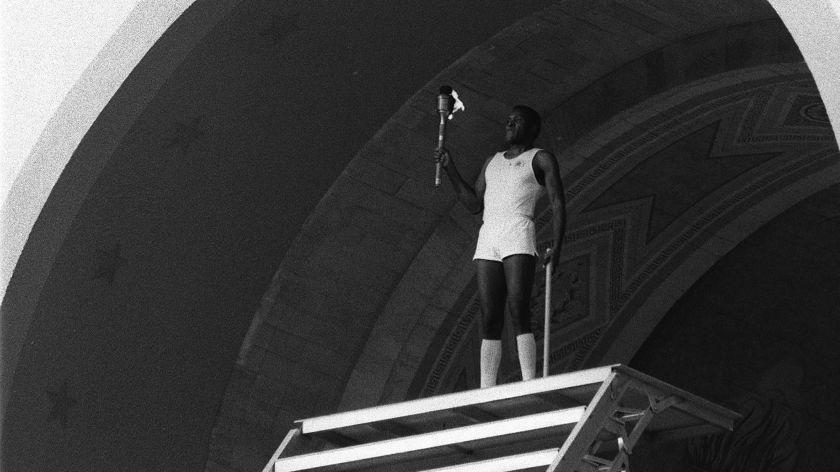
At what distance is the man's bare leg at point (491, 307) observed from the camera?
30.1ft

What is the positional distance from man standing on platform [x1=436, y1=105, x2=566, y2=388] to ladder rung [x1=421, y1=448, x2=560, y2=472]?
130cm

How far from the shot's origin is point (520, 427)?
774cm

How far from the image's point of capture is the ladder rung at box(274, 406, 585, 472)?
7680 mm

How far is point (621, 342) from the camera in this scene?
13.0 meters

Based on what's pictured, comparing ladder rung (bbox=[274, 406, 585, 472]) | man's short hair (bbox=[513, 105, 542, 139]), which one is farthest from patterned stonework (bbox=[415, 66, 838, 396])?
ladder rung (bbox=[274, 406, 585, 472])

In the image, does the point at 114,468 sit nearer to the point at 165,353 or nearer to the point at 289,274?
the point at 165,353

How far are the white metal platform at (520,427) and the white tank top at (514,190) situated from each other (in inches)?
46.0

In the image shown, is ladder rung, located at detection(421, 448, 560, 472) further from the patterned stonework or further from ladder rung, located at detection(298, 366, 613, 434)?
the patterned stonework

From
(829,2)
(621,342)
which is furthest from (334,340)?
(829,2)

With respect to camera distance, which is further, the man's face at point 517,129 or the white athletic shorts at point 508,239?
the man's face at point 517,129

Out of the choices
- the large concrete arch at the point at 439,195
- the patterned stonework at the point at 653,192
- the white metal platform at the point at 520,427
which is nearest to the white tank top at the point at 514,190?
the white metal platform at the point at 520,427

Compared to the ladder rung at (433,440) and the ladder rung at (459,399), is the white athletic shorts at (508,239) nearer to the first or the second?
the ladder rung at (459,399)

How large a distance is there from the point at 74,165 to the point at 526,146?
2.55 meters

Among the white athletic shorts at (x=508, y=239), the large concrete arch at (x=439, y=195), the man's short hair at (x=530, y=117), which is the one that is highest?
the large concrete arch at (x=439, y=195)
